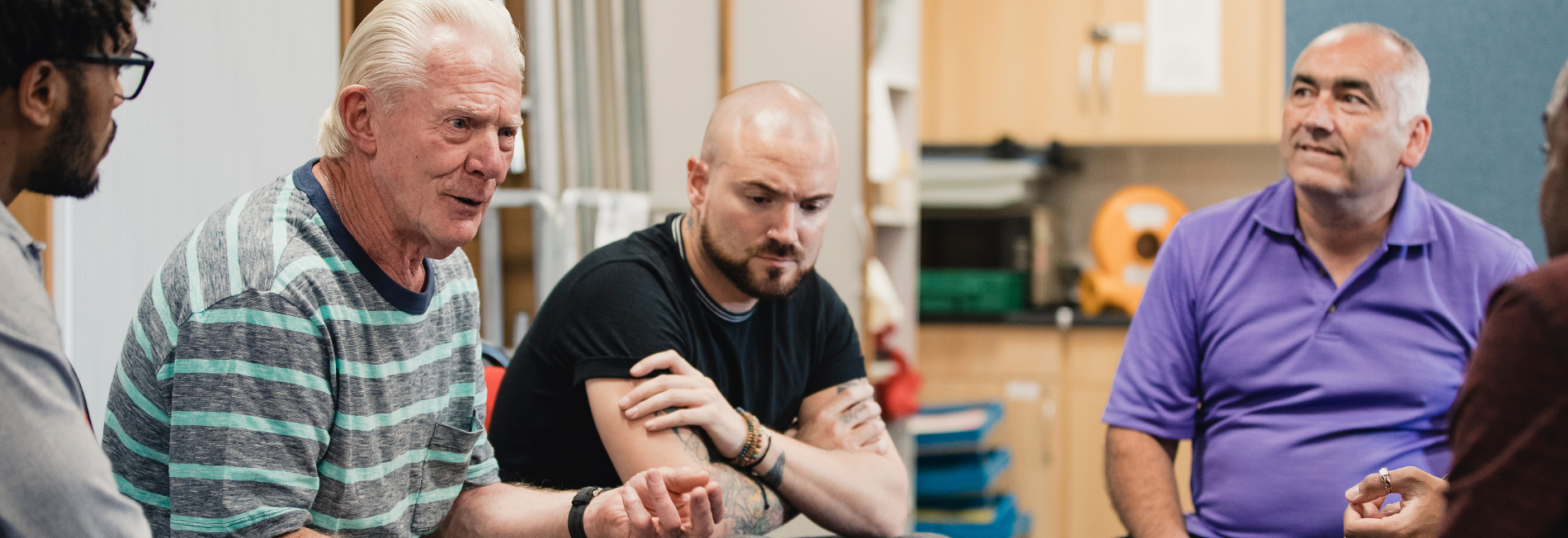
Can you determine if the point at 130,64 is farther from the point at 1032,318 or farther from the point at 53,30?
the point at 1032,318

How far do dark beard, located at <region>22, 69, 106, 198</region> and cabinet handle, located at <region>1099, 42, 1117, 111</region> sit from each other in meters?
3.24

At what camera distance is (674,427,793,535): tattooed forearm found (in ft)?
4.36

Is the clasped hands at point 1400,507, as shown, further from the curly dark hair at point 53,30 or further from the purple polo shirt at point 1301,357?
the curly dark hair at point 53,30

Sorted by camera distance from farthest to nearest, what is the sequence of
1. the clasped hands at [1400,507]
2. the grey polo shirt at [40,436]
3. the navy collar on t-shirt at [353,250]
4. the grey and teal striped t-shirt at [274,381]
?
1. the clasped hands at [1400,507]
2. the navy collar on t-shirt at [353,250]
3. the grey and teal striped t-shirt at [274,381]
4. the grey polo shirt at [40,436]

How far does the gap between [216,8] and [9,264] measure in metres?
0.82

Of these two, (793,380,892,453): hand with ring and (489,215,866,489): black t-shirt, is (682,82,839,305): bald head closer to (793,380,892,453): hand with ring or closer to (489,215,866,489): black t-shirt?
(489,215,866,489): black t-shirt

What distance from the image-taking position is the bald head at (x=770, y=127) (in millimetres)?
1466

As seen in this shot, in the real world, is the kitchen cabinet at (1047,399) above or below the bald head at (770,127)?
below

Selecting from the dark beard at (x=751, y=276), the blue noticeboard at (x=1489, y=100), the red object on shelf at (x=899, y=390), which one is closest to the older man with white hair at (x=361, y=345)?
the dark beard at (x=751, y=276)

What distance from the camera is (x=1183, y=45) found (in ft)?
11.7

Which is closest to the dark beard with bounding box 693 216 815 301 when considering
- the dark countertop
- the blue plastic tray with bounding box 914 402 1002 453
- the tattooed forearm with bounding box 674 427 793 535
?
the tattooed forearm with bounding box 674 427 793 535

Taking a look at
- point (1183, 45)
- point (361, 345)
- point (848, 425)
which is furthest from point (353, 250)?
point (1183, 45)

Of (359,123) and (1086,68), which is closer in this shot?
(359,123)

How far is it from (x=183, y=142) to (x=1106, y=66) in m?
2.91
